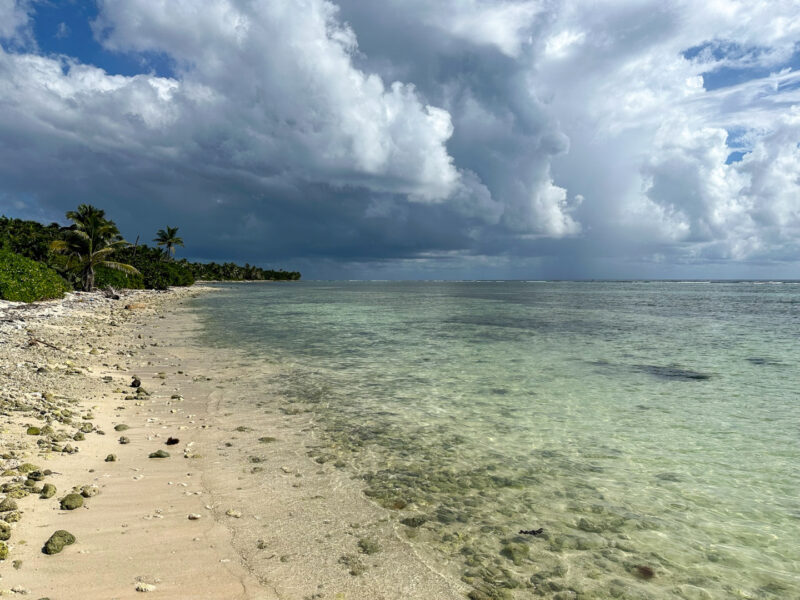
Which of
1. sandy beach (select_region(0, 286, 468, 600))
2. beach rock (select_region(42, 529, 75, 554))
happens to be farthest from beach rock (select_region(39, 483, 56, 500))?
beach rock (select_region(42, 529, 75, 554))

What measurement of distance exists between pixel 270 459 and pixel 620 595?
6290mm

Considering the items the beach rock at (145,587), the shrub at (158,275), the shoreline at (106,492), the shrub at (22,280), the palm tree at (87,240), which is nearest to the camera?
the beach rock at (145,587)

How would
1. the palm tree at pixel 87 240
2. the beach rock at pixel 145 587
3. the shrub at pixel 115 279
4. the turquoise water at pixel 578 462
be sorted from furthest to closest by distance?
the shrub at pixel 115 279
the palm tree at pixel 87 240
the turquoise water at pixel 578 462
the beach rock at pixel 145 587

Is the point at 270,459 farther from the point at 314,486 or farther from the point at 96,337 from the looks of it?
the point at 96,337

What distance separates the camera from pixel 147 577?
487 centimetres

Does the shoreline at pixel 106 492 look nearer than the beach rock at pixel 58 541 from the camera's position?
Yes

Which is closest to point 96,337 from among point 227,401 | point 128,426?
point 227,401

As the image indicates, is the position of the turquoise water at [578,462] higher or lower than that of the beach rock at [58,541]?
lower

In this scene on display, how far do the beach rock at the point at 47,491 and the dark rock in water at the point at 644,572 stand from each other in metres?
8.22

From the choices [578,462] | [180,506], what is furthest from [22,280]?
[578,462]

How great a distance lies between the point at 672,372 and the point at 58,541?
21.0 m

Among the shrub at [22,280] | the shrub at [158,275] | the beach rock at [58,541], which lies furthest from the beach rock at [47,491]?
the shrub at [158,275]

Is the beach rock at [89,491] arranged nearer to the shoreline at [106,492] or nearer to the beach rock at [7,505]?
the shoreline at [106,492]

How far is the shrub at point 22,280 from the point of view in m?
37.5
